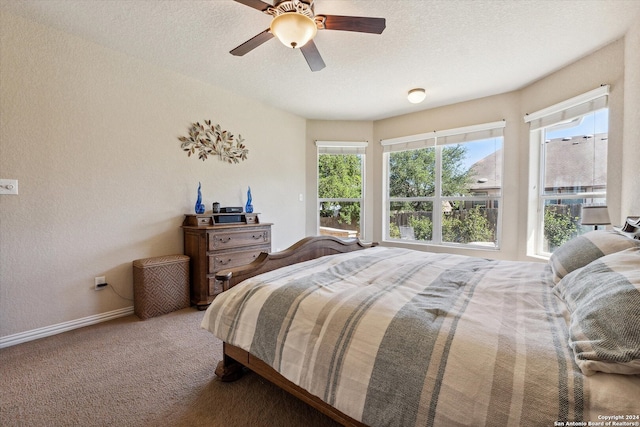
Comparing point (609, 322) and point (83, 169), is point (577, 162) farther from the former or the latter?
point (83, 169)

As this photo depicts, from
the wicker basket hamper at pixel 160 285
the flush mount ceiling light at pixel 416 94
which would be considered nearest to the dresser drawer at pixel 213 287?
the wicker basket hamper at pixel 160 285

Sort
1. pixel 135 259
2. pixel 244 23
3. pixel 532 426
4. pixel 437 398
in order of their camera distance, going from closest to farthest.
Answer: pixel 532 426
pixel 437 398
pixel 244 23
pixel 135 259

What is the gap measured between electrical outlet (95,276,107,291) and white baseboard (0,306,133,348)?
0.25 metres

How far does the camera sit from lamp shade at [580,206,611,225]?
6.90ft

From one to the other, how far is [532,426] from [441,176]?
3702 millimetres

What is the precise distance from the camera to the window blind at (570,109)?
245cm

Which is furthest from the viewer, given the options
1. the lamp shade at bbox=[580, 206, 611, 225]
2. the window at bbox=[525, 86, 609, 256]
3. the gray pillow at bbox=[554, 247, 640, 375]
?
the window at bbox=[525, 86, 609, 256]

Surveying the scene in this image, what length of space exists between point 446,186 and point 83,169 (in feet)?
14.0

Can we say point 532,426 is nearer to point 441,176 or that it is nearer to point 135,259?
point 135,259

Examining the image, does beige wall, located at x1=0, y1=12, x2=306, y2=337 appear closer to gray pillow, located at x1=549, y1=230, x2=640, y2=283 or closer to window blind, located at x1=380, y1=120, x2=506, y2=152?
window blind, located at x1=380, y1=120, x2=506, y2=152

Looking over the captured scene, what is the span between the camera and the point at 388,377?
0.87m

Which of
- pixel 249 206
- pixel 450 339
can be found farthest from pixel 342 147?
pixel 450 339

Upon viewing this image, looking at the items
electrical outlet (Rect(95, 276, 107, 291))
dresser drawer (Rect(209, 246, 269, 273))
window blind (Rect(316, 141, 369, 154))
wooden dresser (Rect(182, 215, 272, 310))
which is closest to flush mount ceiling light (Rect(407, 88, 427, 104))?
window blind (Rect(316, 141, 369, 154))

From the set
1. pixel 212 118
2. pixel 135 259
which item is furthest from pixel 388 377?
pixel 212 118
